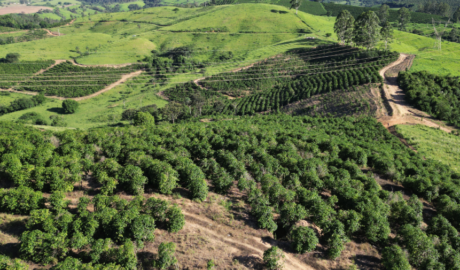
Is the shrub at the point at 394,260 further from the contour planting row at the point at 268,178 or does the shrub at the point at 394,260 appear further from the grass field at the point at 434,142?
the grass field at the point at 434,142

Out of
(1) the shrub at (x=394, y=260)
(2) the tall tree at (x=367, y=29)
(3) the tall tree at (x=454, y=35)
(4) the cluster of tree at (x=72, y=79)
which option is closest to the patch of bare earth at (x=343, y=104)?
(2) the tall tree at (x=367, y=29)

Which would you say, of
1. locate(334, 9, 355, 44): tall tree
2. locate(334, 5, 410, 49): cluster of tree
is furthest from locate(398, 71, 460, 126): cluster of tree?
locate(334, 9, 355, 44): tall tree

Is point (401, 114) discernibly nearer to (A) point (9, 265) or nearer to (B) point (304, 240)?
(B) point (304, 240)

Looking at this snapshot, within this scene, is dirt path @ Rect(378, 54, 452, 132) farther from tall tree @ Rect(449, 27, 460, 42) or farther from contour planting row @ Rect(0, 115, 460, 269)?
tall tree @ Rect(449, 27, 460, 42)

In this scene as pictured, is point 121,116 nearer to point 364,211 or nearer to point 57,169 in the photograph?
point 57,169

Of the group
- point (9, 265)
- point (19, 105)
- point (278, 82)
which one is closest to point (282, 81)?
point (278, 82)

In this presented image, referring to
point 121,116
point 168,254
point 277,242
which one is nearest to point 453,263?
point 277,242
